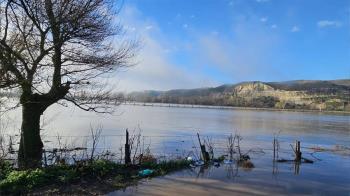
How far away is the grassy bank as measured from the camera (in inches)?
507

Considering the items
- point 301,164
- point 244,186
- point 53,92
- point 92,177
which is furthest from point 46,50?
point 301,164

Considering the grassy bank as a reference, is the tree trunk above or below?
above

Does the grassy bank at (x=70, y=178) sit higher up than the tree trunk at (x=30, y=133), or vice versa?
the tree trunk at (x=30, y=133)

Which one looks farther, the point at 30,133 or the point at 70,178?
the point at 30,133

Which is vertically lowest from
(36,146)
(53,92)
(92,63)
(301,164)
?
(301,164)

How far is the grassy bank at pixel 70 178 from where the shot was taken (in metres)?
12.9

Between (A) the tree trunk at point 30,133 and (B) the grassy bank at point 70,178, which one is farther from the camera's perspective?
(A) the tree trunk at point 30,133

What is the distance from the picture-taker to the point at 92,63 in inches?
679

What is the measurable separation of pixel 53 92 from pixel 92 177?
4.17m

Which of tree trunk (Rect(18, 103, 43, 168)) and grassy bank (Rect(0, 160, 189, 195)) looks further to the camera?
tree trunk (Rect(18, 103, 43, 168))

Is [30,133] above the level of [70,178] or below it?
above

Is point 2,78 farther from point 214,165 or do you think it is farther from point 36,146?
point 214,165

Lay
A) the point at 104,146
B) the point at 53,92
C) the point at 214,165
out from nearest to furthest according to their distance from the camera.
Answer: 1. the point at 53,92
2. the point at 214,165
3. the point at 104,146

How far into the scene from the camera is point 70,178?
13961 millimetres
